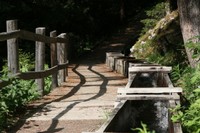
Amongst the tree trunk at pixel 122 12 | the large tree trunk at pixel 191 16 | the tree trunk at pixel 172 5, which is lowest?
the large tree trunk at pixel 191 16

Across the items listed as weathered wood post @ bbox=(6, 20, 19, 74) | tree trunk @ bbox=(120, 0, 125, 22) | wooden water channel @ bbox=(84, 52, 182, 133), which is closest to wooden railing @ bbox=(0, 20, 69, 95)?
weathered wood post @ bbox=(6, 20, 19, 74)

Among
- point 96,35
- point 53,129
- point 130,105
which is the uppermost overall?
point 96,35

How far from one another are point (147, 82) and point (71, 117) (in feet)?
7.34

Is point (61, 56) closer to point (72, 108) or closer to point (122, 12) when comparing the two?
point (72, 108)

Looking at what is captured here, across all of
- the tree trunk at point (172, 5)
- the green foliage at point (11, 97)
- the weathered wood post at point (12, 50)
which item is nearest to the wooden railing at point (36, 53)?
the weathered wood post at point (12, 50)

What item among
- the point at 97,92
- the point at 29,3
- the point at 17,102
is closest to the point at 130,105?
the point at 17,102

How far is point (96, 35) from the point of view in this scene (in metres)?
30.9

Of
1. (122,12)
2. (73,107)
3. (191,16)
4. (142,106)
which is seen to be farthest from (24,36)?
(122,12)

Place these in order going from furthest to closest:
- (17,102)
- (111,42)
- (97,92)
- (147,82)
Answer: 1. (111,42)
2. (97,92)
3. (147,82)
4. (17,102)

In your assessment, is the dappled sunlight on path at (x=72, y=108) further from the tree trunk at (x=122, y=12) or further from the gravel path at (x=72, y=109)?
the tree trunk at (x=122, y=12)

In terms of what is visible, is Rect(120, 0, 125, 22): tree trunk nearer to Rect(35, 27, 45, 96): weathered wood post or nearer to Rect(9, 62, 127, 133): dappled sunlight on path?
Rect(9, 62, 127, 133): dappled sunlight on path

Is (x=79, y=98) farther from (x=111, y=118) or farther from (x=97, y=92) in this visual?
(x=111, y=118)

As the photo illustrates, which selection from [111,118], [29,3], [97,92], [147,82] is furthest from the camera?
[29,3]

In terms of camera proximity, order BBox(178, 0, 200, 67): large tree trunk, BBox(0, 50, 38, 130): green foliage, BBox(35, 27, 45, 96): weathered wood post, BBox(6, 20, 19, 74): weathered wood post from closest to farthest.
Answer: BBox(0, 50, 38, 130): green foliage, BBox(6, 20, 19, 74): weathered wood post, BBox(178, 0, 200, 67): large tree trunk, BBox(35, 27, 45, 96): weathered wood post
